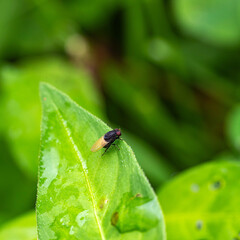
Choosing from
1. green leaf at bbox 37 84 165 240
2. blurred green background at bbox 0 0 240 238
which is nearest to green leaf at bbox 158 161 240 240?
green leaf at bbox 37 84 165 240

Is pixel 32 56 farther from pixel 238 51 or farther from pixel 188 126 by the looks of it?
pixel 238 51

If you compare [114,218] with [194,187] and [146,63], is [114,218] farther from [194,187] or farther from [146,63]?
[146,63]

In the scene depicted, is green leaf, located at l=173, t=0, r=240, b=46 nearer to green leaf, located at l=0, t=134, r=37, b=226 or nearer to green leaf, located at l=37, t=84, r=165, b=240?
green leaf, located at l=0, t=134, r=37, b=226

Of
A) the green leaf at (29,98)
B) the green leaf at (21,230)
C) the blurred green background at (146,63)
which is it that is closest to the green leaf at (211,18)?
the blurred green background at (146,63)

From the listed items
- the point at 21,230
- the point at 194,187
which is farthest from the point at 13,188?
the point at 194,187

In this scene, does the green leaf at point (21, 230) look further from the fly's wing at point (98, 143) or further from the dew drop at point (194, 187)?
the dew drop at point (194, 187)

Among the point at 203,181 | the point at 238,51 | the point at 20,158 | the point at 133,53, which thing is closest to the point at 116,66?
the point at 133,53

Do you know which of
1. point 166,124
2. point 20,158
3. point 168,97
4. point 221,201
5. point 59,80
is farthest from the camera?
point 168,97
